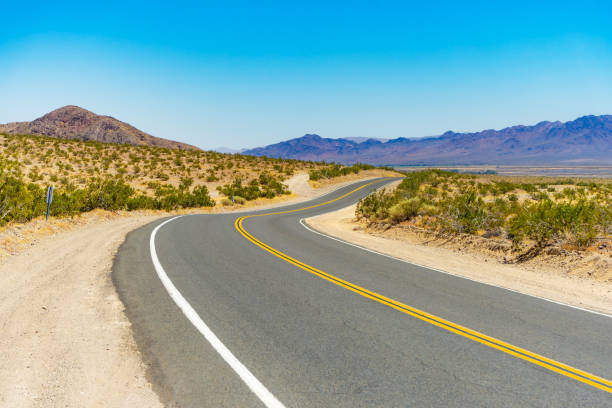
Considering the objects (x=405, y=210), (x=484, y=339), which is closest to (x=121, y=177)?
(x=405, y=210)

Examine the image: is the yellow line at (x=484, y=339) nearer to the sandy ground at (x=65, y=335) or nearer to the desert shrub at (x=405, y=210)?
the sandy ground at (x=65, y=335)

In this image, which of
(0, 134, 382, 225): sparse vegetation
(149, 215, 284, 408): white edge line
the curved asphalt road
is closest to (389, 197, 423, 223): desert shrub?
the curved asphalt road

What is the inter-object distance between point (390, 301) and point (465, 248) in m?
7.82

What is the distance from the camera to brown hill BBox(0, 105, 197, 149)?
141 meters

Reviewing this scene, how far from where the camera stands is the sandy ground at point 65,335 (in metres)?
3.95

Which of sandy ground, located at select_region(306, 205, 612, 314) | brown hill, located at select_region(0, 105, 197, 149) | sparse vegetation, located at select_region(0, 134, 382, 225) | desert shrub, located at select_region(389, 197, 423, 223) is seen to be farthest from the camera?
brown hill, located at select_region(0, 105, 197, 149)

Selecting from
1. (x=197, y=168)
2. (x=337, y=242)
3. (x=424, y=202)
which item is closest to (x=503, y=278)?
(x=337, y=242)

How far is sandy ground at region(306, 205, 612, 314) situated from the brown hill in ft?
472

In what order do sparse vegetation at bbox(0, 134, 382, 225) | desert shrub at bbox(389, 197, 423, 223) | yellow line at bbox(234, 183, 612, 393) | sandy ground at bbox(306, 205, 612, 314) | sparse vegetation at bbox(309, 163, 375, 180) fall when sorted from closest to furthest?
yellow line at bbox(234, 183, 612, 393) → sandy ground at bbox(306, 205, 612, 314) → sparse vegetation at bbox(0, 134, 382, 225) → desert shrub at bbox(389, 197, 423, 223) → sparse vegetation at bbox(309, 163, 375, 180)

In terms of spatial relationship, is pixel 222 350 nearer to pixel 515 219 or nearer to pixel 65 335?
pixel 65 335

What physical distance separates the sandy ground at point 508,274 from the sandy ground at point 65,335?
8275 millimetres

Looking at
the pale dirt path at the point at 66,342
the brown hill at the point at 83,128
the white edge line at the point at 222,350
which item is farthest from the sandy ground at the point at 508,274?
the brown hill at the point at 83,128

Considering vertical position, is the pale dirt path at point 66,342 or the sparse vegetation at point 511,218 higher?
the pale dirt path at point 66,342

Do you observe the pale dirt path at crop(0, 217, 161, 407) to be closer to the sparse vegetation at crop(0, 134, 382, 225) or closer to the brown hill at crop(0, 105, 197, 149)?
the sparse vegetation at crop(0, 134, 382, 225)
